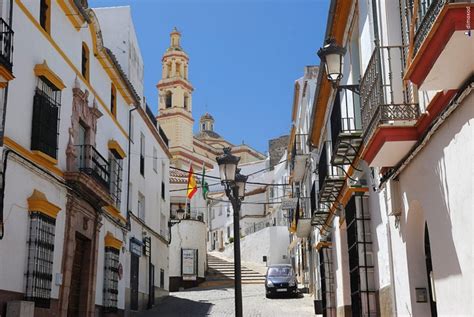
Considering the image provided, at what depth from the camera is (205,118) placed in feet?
301

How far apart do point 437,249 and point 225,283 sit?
90.6ft

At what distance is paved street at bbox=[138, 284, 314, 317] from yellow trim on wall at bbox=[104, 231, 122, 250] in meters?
3.69

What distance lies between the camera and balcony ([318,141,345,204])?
42.2 ft

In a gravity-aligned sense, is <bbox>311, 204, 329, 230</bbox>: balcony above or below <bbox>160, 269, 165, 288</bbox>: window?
above

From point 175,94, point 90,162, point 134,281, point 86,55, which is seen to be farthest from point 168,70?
point 90,162

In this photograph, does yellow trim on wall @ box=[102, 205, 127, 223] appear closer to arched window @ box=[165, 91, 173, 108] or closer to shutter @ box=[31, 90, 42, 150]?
shutter @ box=[31, 90, 42, 150]

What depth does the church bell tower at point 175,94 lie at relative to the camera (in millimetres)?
62009

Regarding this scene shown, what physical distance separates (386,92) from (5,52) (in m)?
5.83

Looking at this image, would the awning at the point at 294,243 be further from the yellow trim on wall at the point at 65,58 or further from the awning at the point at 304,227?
the yellow trim on wall at the point at 65,58

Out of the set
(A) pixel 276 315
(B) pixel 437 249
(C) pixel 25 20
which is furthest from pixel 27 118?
(A) pixel 276 315

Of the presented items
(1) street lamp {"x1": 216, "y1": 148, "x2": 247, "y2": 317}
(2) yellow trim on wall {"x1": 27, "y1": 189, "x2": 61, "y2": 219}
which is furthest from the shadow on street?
(1) street lamp {"x1": 216, "y1": 148, "x2": 247, "y2": 317}

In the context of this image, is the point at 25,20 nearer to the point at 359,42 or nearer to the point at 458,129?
the point at 359,42

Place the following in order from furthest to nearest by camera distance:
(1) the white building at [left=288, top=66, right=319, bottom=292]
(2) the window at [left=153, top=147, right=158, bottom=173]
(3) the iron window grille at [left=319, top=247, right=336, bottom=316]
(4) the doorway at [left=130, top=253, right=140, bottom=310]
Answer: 1. (2) the window at [left=153, top=147, right=158, bottom=173]
2. (1) the white building at [left=288, top=66, right=319, bottom=292]
3. (4) the doorway at [left=130, top=253, right=140, bottom=310]
4. (3) the iron window grille at [left=319, top=247, right=336, bottom=316]

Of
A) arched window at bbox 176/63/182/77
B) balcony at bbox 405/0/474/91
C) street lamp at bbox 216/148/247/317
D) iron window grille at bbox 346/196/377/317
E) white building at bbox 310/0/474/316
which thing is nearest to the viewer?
balcony at bbox 405/0/474/91
